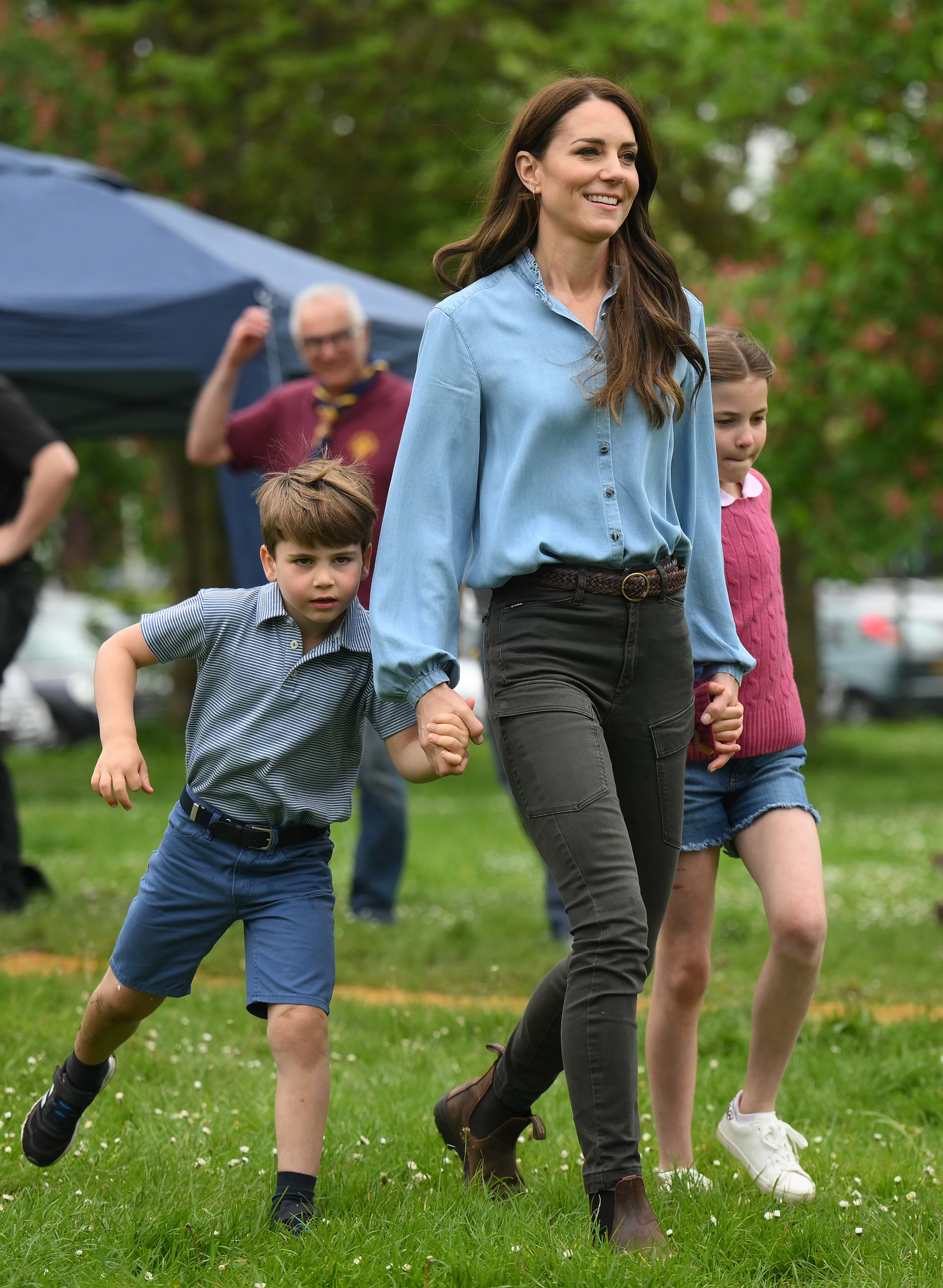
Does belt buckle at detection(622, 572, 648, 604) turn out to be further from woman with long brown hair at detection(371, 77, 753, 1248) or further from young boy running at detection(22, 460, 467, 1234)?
young boy running at detection(22, 460, 467, 1234)

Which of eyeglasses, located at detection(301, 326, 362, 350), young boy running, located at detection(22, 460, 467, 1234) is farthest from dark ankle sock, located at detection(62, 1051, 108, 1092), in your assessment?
eyeglasses, located at detection(301, 326, 362, 350)

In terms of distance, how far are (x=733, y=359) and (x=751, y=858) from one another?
110 cm

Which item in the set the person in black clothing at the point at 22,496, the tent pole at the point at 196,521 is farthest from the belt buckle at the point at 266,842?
the tent pole at the point at 196,521

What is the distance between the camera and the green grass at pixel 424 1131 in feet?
9.60

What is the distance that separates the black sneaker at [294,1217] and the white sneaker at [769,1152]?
0.94 metres

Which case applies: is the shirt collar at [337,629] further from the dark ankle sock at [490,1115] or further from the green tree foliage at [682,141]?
the green tree foliage at [682,141]

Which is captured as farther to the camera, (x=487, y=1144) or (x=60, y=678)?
(x=60, y=678)

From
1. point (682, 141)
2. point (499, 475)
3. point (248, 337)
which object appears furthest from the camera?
point (682, 141)

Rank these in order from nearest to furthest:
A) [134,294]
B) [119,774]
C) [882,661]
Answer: [119,774] < [134,294] < [882,661]

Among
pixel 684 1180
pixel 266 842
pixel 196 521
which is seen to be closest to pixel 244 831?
pixel 266 842

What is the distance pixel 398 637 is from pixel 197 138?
14.6 m

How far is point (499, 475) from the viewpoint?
310 centimetres

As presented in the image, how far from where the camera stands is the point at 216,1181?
11.2 ft

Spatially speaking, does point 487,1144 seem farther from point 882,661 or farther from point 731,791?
point 882,661
